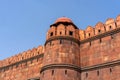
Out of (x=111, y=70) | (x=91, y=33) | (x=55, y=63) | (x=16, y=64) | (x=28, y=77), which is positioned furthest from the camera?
(x=16, y=64)

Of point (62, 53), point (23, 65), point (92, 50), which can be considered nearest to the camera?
point (62, 53)

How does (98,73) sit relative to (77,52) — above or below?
below

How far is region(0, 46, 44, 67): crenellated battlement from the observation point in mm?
30094

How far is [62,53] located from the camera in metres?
24.7

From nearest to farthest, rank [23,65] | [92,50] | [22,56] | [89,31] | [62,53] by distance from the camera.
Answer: [62,53] → [92,50] → [89,31] → [23,65] → [22,56]

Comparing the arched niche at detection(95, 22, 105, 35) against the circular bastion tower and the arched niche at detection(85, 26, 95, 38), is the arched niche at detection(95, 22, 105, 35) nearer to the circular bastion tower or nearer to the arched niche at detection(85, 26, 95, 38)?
the arched niche at detection(85, 26, 95, 38)

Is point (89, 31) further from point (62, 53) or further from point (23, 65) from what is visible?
point (23, 65)

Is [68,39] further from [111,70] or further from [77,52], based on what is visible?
[111,70]

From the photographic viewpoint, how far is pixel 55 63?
957 inches

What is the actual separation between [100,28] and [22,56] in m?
10.9

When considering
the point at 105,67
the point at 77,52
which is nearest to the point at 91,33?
the point at 77,52

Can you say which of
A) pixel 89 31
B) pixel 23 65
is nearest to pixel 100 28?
pixel 89 31

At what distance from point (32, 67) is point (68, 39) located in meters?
6.38

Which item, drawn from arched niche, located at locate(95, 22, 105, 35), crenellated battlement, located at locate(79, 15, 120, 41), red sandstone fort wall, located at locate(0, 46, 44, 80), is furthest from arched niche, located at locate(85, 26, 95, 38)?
red sandstone fort wall, located at locate(0, 46, 44, 80)
